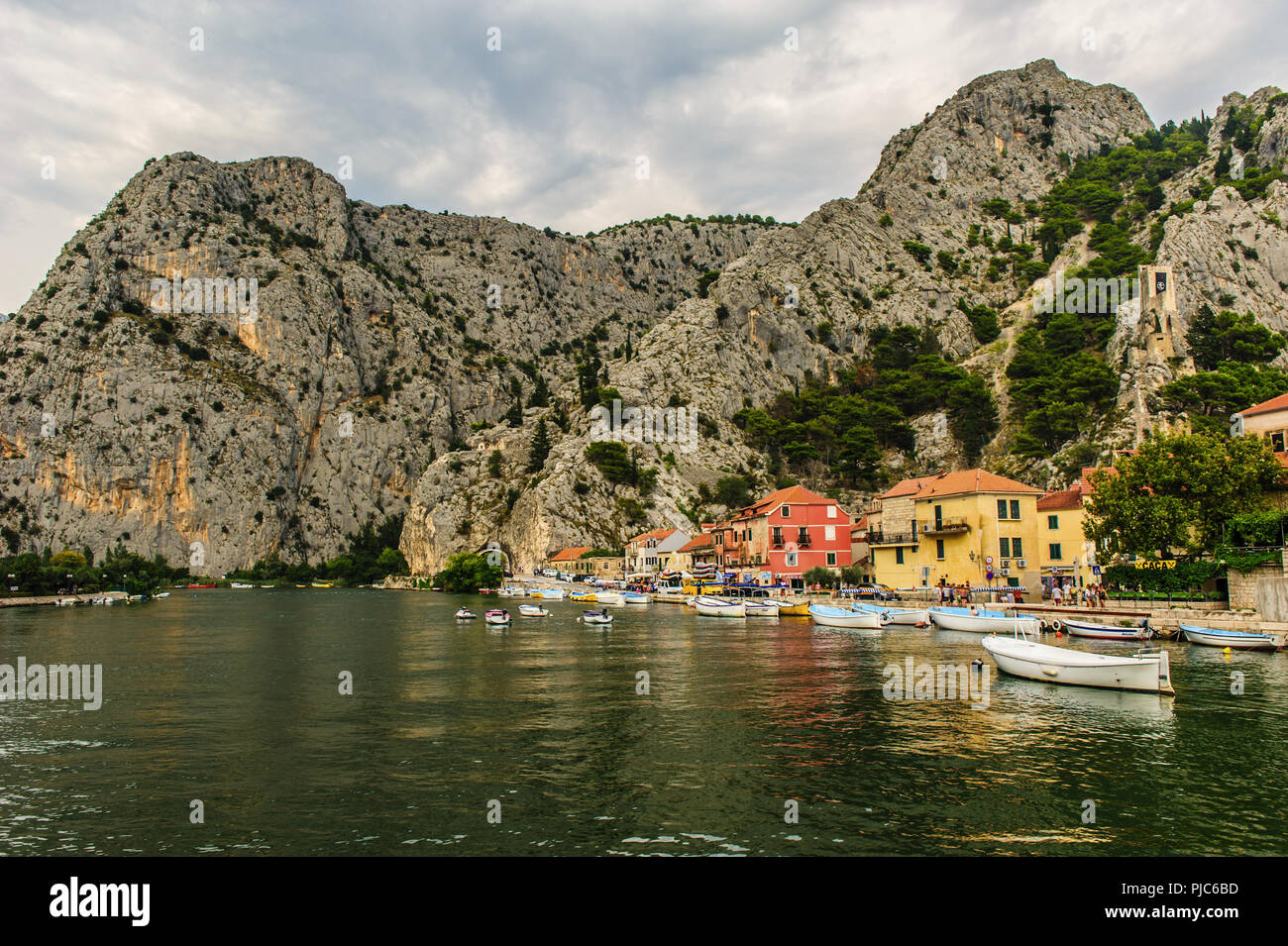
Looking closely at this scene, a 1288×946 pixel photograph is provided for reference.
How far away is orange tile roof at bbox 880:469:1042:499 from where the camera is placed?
55.9 metres

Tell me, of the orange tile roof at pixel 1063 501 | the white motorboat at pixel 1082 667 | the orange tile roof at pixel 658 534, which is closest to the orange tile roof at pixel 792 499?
the orange tile roof at pixel 658 534

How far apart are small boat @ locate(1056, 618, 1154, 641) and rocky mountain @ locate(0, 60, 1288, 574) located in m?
51.6

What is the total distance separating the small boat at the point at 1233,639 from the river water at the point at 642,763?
107 centimetres

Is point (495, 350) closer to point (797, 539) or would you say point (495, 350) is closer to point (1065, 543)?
point (797, 539)

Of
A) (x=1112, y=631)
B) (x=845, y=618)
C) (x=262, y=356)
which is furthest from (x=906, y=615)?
(x=262, y=356)

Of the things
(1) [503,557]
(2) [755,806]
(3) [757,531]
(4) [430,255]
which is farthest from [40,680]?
→ (4) [430,255]

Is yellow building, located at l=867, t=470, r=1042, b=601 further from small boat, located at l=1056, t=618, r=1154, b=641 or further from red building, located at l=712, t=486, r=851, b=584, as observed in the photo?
small boat, located at l=1056, t=618, r=1154, b=641

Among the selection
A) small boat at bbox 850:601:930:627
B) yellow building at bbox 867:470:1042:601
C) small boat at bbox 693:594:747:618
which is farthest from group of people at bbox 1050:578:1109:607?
small boat at bbox 693:594:747:618

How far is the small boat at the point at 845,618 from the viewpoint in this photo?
1864 inches

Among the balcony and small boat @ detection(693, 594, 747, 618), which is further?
the balcony

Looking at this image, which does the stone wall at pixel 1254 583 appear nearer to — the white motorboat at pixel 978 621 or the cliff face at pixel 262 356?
the white motorboat at pixel 978 621

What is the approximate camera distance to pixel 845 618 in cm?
4856
